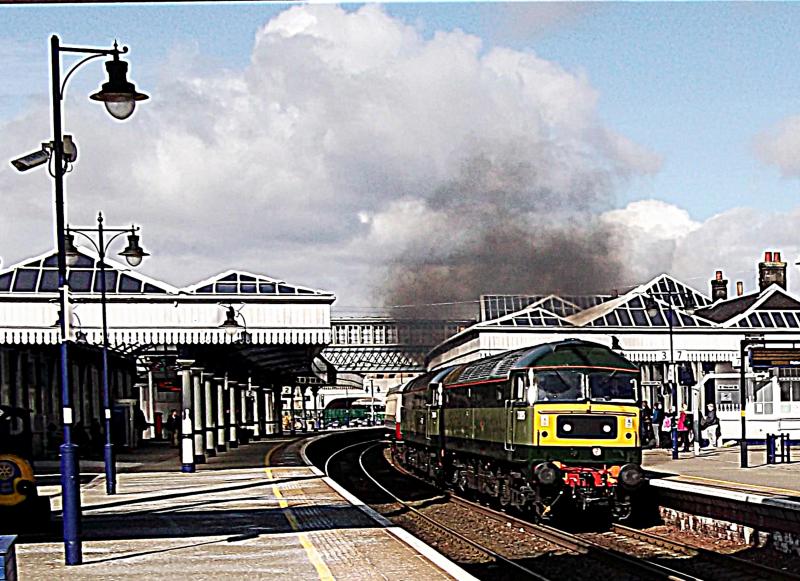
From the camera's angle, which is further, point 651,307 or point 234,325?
point 651,307

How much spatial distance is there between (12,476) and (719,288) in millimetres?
66834

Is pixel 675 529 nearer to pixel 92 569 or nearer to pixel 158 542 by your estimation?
pixel 158 542

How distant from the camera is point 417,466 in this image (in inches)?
1518

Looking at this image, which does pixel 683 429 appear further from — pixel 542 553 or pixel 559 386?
pixel 542 553

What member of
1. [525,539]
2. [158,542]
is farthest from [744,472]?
[158,542]

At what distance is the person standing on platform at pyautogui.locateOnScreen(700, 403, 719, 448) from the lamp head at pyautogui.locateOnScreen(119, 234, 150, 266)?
22.1 metres

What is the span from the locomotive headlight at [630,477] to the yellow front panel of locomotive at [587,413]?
1.75ft

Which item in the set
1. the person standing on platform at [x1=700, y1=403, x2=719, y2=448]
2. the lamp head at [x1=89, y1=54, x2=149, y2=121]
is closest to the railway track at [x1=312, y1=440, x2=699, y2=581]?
the lamp head at [x1=89, y1=54, x2=149, y2=121]

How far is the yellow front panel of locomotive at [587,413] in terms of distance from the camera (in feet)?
71.1

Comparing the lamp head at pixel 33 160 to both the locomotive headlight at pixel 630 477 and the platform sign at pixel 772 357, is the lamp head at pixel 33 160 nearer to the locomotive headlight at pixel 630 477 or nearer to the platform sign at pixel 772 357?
the locomotive headlight at pixel 630 477

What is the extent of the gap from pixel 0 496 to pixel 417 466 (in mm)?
21220

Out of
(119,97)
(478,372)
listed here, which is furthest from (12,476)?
(478,372)

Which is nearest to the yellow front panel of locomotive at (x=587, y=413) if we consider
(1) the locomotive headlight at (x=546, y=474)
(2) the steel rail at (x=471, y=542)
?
(1) the locomotive headlight at (x=546, y=474)

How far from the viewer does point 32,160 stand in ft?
53.1
